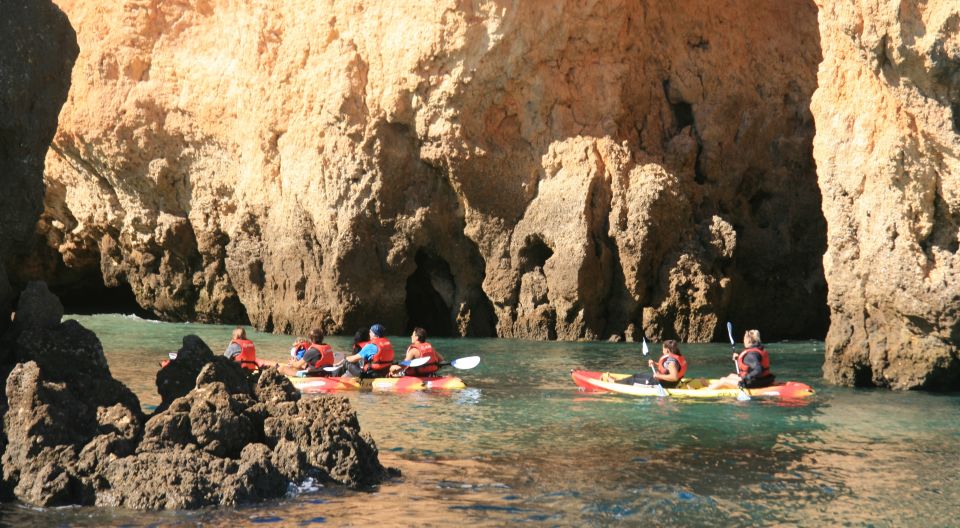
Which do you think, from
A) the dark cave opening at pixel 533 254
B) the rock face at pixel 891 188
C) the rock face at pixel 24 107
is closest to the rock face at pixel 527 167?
the dark cave opening at pixel 533 254

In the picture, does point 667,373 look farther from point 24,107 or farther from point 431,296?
point 431,296

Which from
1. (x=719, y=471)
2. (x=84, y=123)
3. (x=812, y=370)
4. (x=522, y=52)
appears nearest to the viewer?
(x=719, y=471)

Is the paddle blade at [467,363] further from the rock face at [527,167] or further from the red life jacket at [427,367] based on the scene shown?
the rock face at [527,167]

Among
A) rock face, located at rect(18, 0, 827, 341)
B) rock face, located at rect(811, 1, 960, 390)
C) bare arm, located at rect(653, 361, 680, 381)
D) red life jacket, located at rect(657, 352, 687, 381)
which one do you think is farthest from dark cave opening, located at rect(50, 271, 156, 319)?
rock face, located at rect(811, 1, 960, 390)

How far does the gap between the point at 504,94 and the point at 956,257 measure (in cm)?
1002

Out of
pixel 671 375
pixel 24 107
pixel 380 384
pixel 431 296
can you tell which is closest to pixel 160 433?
pixel 24 107

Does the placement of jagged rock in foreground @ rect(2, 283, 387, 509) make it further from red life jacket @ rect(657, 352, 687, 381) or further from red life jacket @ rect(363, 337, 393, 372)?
red life jacket @ rect(657, 352, 687, 381)

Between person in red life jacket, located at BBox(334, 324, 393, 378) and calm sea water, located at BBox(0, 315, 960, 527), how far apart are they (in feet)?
3.01

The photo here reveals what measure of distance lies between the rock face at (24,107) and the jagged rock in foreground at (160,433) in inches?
20.9

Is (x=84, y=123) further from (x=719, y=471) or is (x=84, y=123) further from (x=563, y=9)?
(x=719, y=471)

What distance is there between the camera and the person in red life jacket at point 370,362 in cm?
1641

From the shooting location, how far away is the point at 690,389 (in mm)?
15430

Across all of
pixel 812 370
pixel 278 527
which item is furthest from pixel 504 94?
pixel 278 527

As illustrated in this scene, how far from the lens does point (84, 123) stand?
26938mm
